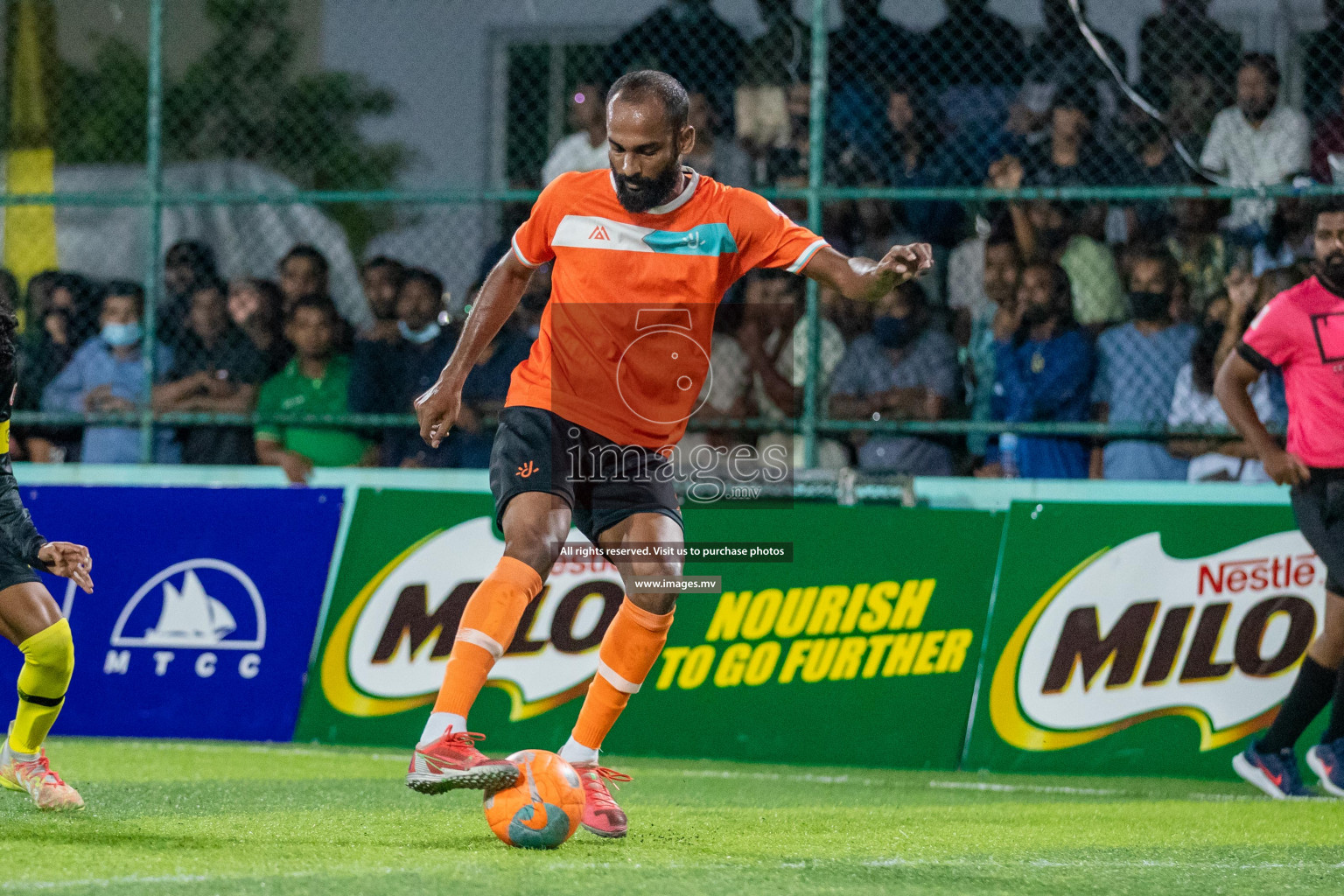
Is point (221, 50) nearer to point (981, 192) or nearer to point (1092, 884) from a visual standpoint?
point (981, 192)

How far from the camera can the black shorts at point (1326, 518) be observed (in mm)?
7180

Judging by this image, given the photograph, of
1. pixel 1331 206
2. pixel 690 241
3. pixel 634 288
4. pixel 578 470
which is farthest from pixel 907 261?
pixel 1331 206

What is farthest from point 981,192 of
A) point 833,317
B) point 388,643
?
point 388,643

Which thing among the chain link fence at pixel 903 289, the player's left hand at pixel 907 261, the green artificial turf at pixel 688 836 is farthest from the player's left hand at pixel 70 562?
the chain link fence at pixel 903 289

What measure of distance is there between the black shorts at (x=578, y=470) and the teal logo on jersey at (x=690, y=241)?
0.63 m

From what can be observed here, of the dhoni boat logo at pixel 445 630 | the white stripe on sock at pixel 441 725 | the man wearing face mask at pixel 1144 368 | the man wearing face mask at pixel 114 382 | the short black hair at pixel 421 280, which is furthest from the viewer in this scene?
the short black hair at pixel 421 280

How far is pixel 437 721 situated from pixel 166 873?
34.1 inches

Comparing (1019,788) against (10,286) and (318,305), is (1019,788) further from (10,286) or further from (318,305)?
(10,286)

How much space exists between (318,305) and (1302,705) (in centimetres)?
585

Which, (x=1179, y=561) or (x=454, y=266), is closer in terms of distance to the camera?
(x=1179, y=561)

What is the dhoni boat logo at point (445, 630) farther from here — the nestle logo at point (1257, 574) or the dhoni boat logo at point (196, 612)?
the nestle logo at point (1257, 574)

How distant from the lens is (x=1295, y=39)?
10.1m

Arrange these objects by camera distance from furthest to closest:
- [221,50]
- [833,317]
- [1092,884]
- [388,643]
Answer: [221,50]
[833,317]
[388,643]
[1092,884]

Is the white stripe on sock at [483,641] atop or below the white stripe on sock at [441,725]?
atop
